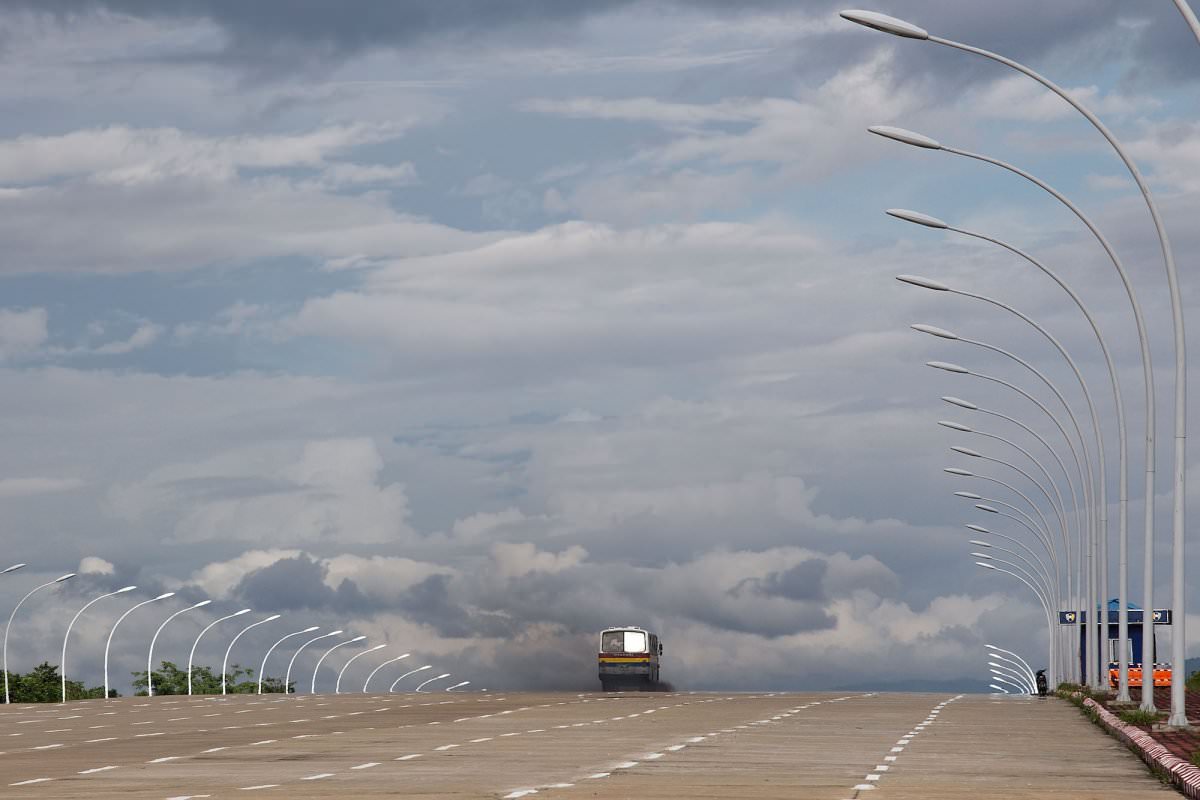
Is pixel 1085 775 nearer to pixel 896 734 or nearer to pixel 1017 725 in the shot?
pixel 896 734

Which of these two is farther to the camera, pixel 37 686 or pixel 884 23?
pixel 37 686

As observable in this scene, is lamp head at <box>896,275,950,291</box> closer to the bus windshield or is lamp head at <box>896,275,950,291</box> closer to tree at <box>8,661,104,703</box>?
the bus windshield

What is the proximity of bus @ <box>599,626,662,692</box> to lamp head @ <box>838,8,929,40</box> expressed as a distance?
75785 millimetres

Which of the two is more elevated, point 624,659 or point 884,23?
point 884,23

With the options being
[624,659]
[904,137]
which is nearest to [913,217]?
[904,137]

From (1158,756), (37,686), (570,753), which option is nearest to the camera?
(1158,756)

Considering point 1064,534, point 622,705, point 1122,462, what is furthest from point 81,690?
point 1122,462

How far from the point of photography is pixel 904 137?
3266 cm

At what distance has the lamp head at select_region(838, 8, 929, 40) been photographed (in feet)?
87.9

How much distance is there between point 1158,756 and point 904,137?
1104cm

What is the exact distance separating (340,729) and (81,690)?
4691 inches

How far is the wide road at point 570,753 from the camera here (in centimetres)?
2273

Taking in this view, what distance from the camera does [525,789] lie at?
22.2 m

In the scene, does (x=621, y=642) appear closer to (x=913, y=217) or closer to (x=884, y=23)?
(x=913, y=217)
